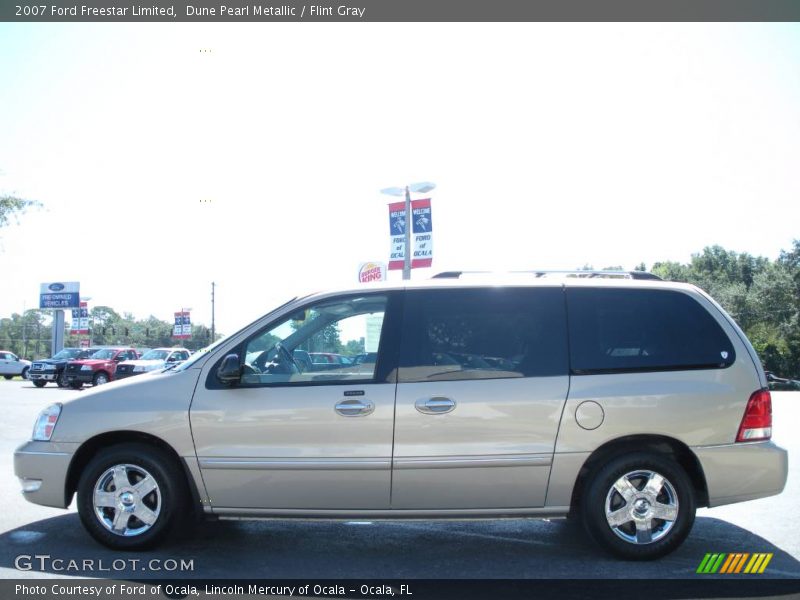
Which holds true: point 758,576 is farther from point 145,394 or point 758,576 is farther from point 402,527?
point 145,394

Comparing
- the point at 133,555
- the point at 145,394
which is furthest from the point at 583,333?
the point at 133,555

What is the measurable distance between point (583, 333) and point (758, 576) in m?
1.97

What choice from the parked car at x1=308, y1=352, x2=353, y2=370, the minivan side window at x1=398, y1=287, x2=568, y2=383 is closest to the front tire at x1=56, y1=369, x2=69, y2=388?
the parked car at x1=308, y1=352, x2=353, y2=370

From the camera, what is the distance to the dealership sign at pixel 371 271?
26.3 meters

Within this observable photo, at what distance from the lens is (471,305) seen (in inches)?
220

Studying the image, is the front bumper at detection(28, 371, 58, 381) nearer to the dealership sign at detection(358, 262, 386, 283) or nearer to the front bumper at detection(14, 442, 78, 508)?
the dealership sign at detection(358, 262, 386, 283)

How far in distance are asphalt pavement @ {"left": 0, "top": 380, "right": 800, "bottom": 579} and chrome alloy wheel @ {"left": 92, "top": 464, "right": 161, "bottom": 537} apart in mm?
200

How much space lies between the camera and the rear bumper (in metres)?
5.36

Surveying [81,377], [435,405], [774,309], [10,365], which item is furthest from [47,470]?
[774,309]

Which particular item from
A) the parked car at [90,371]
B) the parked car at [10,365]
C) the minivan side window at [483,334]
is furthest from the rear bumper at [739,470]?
the parked car at [10,365]

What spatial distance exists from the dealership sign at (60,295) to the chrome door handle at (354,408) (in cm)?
5459

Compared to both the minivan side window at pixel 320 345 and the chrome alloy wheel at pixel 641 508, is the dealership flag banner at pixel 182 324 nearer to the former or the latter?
the minivan side window at pixel 320 345

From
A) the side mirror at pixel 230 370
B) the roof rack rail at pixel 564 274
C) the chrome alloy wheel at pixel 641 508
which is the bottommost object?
the chrome alloy wheel at pixel 641 508

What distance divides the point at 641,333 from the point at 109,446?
156 inches
